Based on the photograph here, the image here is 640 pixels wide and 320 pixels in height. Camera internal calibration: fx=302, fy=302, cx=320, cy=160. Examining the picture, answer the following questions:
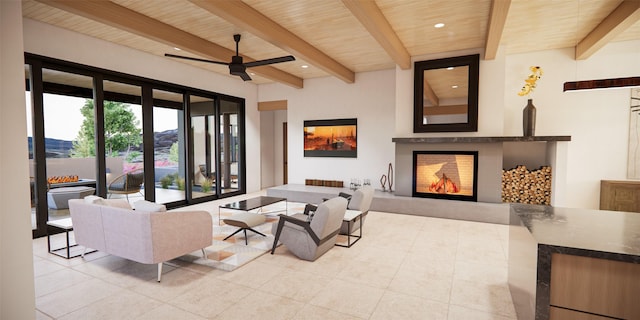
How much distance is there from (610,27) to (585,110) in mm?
1985

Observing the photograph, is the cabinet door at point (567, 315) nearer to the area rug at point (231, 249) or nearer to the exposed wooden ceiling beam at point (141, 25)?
the area rug at point (231, 249)

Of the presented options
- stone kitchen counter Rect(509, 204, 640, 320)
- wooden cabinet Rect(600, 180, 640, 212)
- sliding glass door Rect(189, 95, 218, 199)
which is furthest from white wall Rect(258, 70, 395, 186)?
stone kitchen counter Rect(509, 204, 640, 320)

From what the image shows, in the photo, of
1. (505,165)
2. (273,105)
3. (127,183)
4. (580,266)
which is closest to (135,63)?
(127,183)

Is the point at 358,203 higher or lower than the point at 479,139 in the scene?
lower

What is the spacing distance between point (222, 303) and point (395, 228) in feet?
10.7

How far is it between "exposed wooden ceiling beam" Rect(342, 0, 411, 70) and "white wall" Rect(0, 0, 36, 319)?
2836 mm

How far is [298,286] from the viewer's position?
3084 mm

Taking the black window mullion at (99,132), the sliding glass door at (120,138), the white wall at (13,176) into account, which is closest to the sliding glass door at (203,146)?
the sliding glass door at (120,138)

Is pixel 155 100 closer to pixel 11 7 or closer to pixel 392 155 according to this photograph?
pixel 11 7

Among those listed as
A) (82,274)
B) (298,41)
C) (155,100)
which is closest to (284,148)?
(155,100)

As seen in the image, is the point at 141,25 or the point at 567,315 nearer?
the point at 567,315

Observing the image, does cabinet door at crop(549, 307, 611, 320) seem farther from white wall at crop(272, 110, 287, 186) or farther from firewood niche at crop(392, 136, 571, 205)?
white wall at crop(272, 110, 287, 186)

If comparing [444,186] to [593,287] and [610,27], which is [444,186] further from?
[593,287]

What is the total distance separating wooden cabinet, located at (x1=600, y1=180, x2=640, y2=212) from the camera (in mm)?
5266
